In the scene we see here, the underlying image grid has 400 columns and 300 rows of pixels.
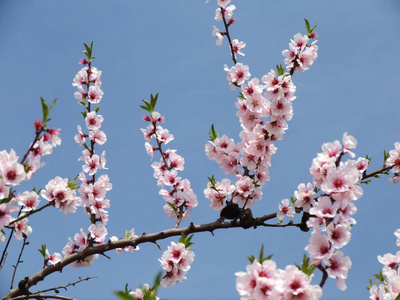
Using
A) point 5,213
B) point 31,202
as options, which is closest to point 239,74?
point 31,202

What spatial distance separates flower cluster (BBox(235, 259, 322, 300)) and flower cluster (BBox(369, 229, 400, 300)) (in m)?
1.14

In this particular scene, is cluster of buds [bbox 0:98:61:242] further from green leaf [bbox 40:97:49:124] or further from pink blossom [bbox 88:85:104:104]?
pink blossom [bbox 88:85:104:104]

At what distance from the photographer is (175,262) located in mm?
3664

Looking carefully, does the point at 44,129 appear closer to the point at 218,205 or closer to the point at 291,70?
the point at 218,205

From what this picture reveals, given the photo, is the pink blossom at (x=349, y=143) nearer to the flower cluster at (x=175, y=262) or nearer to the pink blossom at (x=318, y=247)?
the pink blossom at (x=318, y=247)

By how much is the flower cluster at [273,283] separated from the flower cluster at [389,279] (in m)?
1.14

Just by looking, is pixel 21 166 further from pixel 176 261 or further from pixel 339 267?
pixel 339 267

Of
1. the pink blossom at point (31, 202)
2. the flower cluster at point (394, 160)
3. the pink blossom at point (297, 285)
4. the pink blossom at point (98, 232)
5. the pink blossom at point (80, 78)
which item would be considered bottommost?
the pink blossom at point (297, 285)

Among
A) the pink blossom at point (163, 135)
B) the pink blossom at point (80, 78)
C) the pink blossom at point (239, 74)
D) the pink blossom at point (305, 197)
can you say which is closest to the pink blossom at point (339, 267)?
the pink blossom at point (305, 197)

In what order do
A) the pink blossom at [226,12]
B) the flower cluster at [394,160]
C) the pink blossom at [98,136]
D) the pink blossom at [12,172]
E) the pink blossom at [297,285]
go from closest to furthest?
the pink blossom at [297,285] → the pink blossom at [12,172] → the flower cluster at [394,160] → the pink blossom at [98,136] → the pink blossom at [226,12]

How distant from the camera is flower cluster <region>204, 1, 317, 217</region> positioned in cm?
412

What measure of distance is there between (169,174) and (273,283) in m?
2.38

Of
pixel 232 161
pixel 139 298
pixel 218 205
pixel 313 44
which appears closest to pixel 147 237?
pixel 139 298

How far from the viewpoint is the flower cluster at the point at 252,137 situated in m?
4.12
